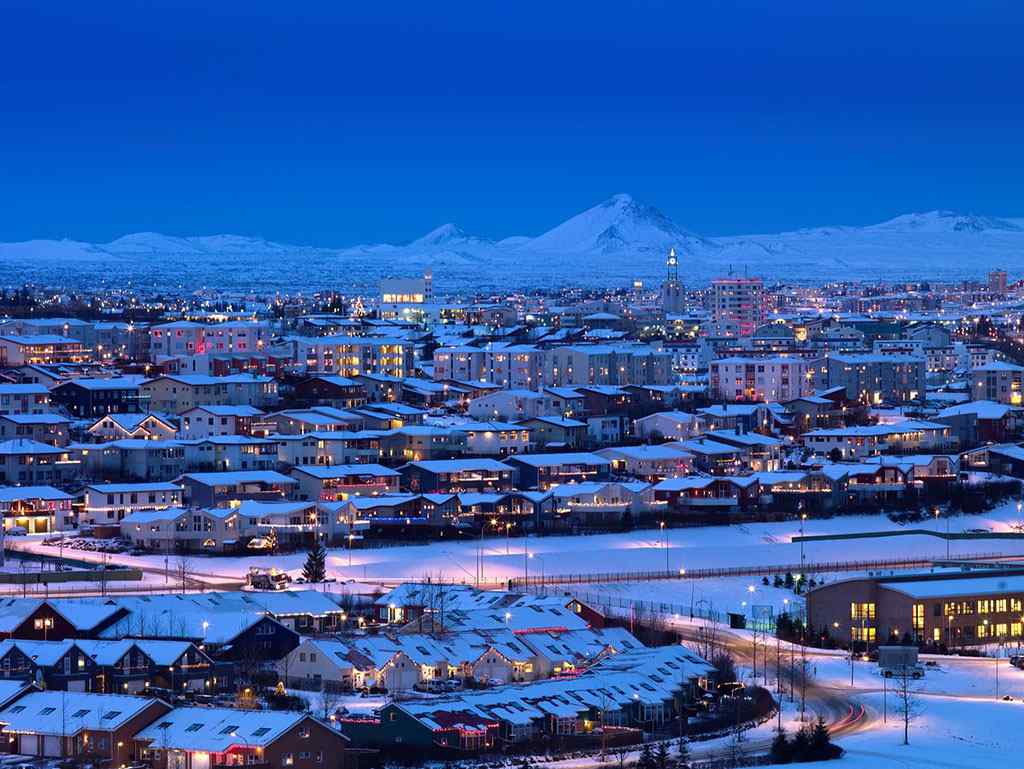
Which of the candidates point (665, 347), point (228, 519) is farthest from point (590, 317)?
point (228, 519)

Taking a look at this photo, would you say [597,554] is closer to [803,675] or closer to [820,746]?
[803,675]

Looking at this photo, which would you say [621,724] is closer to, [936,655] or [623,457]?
[936,655]

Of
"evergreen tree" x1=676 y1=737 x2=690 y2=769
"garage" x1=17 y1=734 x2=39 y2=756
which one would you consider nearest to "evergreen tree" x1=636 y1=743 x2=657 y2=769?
"evergreen tree" x1=676 y1=737 x2=690 y2=769

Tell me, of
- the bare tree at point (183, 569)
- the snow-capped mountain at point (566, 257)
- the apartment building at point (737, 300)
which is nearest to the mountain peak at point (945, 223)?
the snow-capped mountain at point (566, 257)

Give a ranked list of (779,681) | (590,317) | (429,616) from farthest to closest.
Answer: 1. (590,317)
2. (429,616)
3. (779,681)

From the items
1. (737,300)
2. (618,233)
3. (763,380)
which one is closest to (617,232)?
(618,233)
